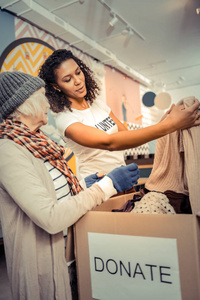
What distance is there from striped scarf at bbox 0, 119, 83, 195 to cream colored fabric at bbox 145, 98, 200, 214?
0.39m

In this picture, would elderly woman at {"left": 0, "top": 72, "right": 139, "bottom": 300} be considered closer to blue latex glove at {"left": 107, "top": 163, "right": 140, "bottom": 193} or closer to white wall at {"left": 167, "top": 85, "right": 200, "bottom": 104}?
blue latex glove at {"left": 107, "top": 163, "right": 140, "bottom": 193}

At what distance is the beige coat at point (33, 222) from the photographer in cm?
74

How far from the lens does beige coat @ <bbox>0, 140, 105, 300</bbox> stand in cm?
74

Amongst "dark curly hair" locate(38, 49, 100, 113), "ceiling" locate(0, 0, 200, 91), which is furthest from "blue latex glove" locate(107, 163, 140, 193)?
"ceiling" locate(0, 0, 200, 91)

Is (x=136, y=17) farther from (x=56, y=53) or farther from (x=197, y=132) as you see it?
(x=197, y=132)

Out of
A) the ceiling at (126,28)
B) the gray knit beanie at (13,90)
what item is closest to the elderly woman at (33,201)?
the gray knit beanie at (13,90)

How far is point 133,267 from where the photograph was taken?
699mm

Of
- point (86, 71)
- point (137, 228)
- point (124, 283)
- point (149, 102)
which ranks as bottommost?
point (124, 283)

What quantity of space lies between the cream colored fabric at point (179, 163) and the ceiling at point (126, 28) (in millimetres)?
2805

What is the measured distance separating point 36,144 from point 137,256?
485 millimetres

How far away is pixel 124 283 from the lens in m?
0.71

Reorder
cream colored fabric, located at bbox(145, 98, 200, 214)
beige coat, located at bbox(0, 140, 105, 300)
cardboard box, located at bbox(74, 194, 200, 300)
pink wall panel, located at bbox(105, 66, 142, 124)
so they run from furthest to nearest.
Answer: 1. pink wall panel, located at bbox(105, 66, 142, 124)
2. cream colored fabric, located at bbox(145, 98, 200, 214)
3. beige coat, located at bbox(0, 140, 105, 300)
4. cardboard box, located at bbox(74, 194, 200, 300)

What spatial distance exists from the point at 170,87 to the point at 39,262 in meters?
8.51

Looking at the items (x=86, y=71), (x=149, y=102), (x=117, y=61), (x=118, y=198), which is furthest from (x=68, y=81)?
(x=149, y=102)
